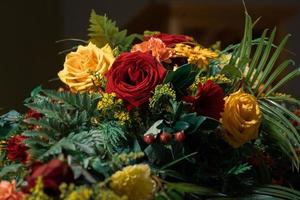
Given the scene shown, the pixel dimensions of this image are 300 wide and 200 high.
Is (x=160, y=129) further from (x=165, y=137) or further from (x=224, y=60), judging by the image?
(x=224, y=60)

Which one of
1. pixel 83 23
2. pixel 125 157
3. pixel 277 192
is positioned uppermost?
pixel 125 157

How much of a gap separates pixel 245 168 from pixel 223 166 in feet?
0.15

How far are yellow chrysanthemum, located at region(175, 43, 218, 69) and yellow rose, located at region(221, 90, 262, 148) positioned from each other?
0.08m

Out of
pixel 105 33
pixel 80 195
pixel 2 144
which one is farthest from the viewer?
pixel 105 33

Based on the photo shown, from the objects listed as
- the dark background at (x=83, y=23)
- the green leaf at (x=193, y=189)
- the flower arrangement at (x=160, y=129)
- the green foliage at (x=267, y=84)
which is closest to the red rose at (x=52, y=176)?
the flower arrangement at (x=160, y=129)

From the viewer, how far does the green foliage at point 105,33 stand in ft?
2.82

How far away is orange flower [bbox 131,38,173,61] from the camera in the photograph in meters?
0.78

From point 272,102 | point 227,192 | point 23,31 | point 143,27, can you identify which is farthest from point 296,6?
point 227,192

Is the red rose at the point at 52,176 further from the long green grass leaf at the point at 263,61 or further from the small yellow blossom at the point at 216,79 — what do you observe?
the long green grass leaf at the point at 263,61

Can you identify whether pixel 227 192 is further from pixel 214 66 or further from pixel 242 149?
pixel 214 66

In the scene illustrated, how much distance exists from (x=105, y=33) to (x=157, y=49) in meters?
0.12

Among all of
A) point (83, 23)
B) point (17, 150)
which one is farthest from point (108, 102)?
point (83, 23)

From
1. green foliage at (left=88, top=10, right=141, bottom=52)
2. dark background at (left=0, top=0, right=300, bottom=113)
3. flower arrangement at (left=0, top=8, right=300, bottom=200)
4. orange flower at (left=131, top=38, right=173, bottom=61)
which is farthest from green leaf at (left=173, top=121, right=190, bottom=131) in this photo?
dark background at (left=0, top=0, right=300, bottom=113)

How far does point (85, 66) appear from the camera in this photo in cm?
78
